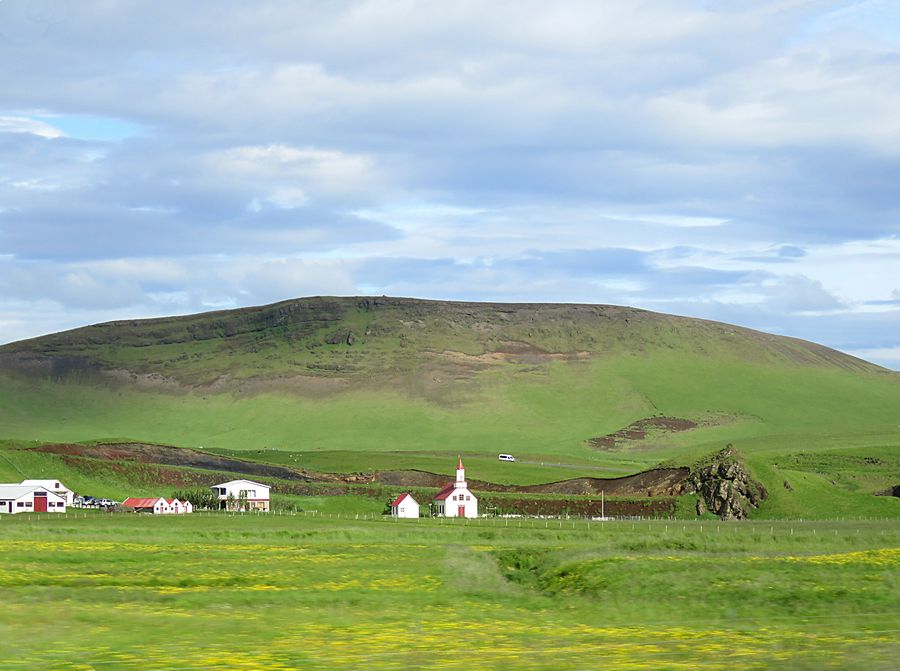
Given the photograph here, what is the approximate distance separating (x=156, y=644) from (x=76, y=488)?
5543 inches

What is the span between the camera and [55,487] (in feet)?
488

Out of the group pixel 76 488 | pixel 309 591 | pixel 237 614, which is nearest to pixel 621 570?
pixel 309 591

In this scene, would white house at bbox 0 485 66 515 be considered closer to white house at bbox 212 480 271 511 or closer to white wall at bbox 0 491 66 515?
white wall at bbox 0 491 66 515

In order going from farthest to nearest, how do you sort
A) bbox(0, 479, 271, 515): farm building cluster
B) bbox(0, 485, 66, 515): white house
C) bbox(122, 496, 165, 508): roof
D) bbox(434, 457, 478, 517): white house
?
bbox(434, 457, 478, 517): white house → bbox(122, 496, 165, 508): roof → bbox(0, 479, 271, 515): farm building cluster → bbox(0, 485, 66, 515): white house

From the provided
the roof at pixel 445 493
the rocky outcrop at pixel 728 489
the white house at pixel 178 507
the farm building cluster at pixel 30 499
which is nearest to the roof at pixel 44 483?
the farm building cluster at pixel 30 499

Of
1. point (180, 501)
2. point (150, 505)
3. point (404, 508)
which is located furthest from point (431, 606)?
point (180, 501)

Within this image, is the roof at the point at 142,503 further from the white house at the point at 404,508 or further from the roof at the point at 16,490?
the white house at the point at 404,508

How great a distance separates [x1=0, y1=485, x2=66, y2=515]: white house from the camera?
13950 centimetres

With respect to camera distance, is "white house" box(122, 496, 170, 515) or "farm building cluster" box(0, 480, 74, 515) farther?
"white house" box(122, 496, 170, 515)

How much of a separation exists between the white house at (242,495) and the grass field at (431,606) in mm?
72909

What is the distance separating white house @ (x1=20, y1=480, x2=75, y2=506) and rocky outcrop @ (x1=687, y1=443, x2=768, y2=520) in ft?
273

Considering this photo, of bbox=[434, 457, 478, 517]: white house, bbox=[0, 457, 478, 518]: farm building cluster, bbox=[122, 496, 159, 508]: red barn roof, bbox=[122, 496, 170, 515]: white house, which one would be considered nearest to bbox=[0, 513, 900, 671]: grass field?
bbox=[122, 496, 170, 515]: white house

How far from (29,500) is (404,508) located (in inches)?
1861

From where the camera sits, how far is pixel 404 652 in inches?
1232
